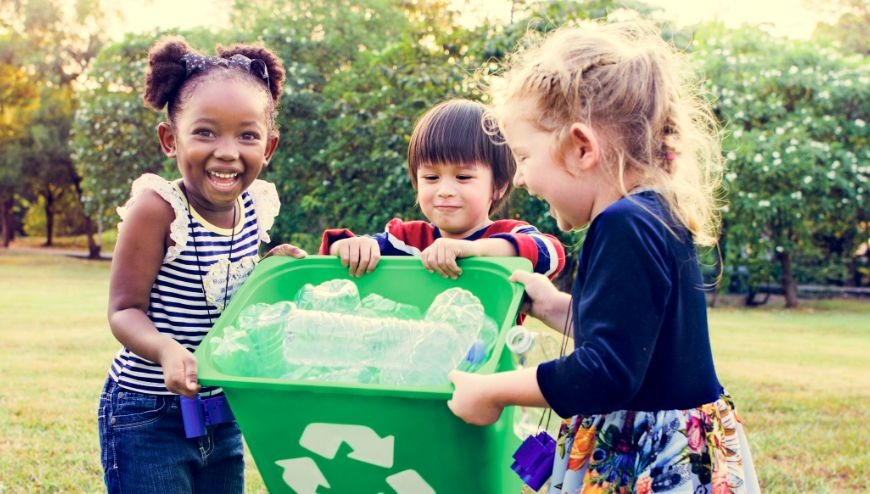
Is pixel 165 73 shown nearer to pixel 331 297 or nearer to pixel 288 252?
pixel 288 252

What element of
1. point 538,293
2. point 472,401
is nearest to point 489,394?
point 472,401

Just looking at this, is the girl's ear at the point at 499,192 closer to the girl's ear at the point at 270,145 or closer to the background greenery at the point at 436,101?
the girl's ear at the point at 270,145

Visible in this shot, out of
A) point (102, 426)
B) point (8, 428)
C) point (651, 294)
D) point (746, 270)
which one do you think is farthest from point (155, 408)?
point (746, 270)

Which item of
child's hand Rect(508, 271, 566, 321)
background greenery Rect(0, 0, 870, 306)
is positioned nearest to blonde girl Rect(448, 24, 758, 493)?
child's hand Rect(508, 271, 566, 321)

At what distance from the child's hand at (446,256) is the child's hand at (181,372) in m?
0.53

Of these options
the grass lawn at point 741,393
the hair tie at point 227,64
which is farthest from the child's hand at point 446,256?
the grass lawn at point 741,393

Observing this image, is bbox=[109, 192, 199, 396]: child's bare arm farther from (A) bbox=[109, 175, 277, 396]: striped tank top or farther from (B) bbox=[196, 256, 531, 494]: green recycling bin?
(B) bbox=[196, 256, 531, 494]: green recycling bin

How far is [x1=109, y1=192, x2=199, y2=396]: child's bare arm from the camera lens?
176cm

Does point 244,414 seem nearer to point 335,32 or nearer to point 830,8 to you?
point 335,32

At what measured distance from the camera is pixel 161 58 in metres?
1.94

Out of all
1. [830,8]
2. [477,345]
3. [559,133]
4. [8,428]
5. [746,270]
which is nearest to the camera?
[559,133]

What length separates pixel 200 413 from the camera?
1.83 m

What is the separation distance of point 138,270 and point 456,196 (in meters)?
0.79

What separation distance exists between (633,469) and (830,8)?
68.2 feet
